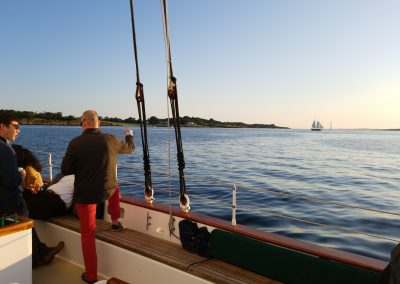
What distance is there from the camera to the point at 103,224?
4121 millimetres

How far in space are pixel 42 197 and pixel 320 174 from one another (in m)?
14.5

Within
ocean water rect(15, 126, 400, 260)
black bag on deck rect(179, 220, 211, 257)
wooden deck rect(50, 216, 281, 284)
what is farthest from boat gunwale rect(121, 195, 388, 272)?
wooden deck rect(50, 216, 281, 284)

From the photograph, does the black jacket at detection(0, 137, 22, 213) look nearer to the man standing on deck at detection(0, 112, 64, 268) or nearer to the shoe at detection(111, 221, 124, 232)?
the man standing on deck at detection(0, 112, 64, 268)

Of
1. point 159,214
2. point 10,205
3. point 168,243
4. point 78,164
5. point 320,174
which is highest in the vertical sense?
point 78,164

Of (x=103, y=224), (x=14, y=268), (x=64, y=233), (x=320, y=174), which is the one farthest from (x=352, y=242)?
(x=320, y=174)

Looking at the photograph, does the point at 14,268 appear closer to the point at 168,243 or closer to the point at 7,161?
the point at 7,161

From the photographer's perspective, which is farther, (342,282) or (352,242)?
(352,242)

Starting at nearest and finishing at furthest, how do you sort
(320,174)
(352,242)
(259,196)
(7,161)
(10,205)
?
(7,161) → (10,205) → (352,242) → (259,196) → (320,174)

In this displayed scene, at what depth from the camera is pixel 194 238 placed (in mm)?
3387

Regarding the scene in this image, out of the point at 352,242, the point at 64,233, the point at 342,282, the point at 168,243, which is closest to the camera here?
the point at 342,282

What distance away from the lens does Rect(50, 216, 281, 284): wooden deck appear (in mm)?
2838

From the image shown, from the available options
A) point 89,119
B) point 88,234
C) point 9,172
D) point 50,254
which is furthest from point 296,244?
point 50,254

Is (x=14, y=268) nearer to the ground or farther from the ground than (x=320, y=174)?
farther from the ground

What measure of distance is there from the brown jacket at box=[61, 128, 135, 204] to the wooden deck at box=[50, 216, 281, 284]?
25.0 inches
